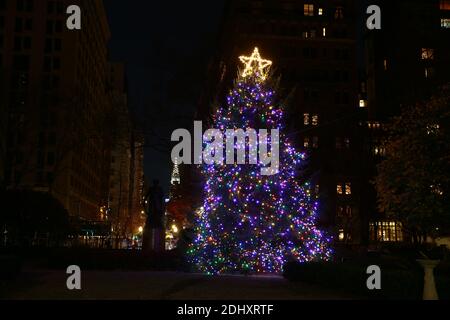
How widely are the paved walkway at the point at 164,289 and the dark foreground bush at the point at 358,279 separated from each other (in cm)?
43

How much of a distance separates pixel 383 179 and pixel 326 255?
4.00 metres

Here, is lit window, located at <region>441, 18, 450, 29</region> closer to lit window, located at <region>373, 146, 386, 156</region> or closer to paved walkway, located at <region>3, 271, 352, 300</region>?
lit window, located at <region>373, 146, 386, 156</region>

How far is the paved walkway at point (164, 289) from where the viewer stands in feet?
51.9

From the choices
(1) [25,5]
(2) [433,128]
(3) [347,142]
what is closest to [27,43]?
(1) [25,5]

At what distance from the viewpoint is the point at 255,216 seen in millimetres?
24891

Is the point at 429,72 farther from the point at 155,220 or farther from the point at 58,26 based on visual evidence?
the point at 155,220

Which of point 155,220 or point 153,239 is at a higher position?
point 155,220

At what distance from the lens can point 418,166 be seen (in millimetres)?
22047

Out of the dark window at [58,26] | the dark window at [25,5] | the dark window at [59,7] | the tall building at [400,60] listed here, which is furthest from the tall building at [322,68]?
the dark window at [25,5]

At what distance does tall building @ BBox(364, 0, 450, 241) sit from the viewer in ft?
286

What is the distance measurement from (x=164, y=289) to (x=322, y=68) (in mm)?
72948

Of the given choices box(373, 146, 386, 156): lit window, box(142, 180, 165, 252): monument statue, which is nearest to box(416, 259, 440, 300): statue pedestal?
box(142, 180, 165, 252): monument statue
